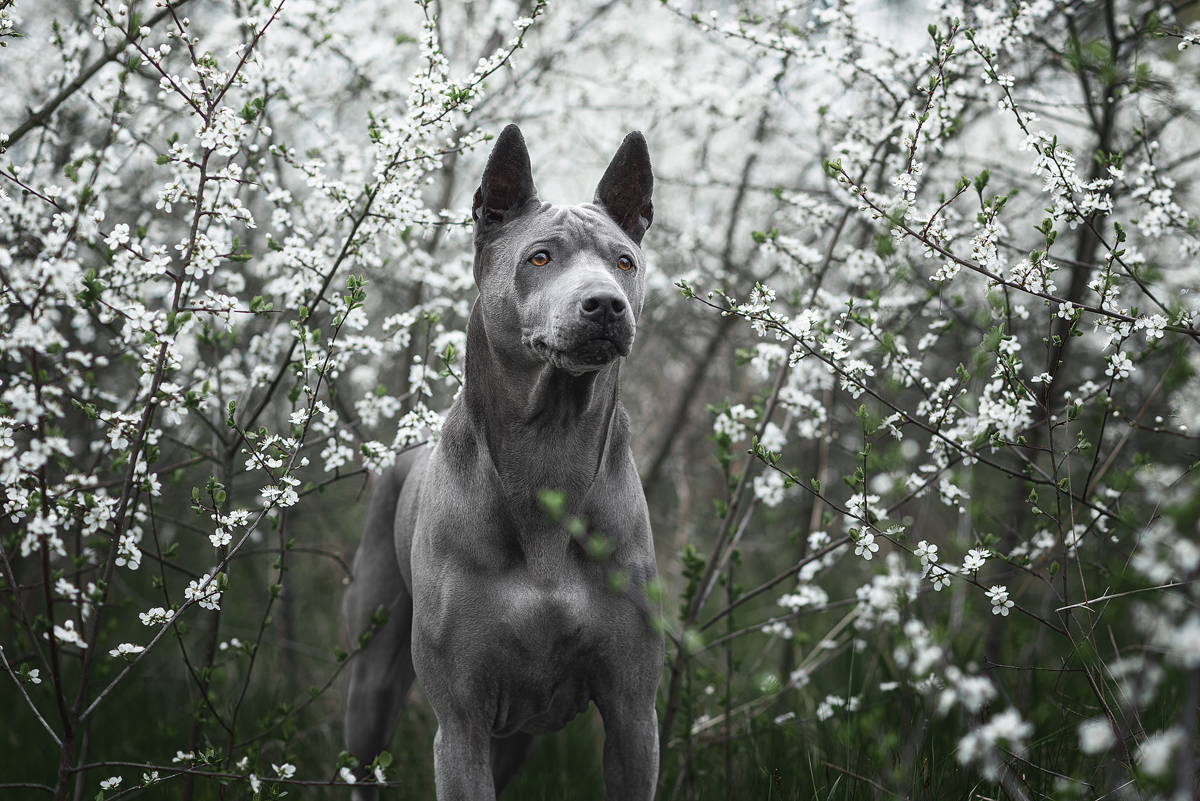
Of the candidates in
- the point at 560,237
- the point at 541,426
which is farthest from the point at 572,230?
the point at 541,426

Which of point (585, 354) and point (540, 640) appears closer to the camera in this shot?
point (585, 354)

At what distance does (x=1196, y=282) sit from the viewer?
332cm

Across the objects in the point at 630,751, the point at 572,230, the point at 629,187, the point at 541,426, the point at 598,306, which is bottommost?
the point at 630,751

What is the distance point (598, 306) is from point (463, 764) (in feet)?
4.84

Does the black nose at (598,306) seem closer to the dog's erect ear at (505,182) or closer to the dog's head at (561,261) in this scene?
the dog's head at (561,261)

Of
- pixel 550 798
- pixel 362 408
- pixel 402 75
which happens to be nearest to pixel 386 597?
pixel 362 408

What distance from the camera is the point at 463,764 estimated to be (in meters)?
2.71

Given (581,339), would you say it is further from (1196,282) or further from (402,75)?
(402,75)

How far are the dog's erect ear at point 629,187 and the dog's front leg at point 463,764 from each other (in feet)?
5.72

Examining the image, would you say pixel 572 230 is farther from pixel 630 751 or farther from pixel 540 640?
pixel 630 751

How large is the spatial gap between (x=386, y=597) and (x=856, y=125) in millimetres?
3262

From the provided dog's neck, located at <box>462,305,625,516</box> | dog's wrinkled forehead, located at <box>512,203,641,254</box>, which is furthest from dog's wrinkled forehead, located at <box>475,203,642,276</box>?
dog's neck, located at <box>462,305,625,516</box>

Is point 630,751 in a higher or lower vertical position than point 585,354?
lower

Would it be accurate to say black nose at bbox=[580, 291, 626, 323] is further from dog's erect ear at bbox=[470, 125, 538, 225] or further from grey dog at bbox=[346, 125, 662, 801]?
dog's erect ear at bbox=[470, 125, 538, 225]
